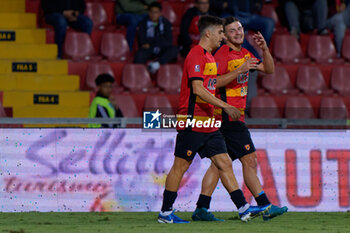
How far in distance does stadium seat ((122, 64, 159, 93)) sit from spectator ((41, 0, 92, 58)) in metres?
1.15

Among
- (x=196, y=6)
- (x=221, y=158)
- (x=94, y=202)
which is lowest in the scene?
(x=94, y=202)

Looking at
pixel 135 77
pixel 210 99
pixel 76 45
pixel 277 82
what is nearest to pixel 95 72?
pixel 135 77

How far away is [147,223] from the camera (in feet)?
24.2

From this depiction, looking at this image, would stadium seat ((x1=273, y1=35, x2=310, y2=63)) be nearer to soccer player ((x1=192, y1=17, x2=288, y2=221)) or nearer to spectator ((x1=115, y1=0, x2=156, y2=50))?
spectator ((x1=115, y1=0, x2=156, y2=50))

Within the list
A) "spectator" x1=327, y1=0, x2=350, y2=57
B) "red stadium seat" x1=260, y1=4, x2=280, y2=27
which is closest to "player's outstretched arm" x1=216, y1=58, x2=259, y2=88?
"spectator" x1=327, y1=0, x2=350, y2=57

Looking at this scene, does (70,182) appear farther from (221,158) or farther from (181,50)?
(181,50)

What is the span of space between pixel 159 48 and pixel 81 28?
4.70 ft

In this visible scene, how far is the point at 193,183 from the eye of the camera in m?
8.77

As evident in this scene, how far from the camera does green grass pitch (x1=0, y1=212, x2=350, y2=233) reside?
22.1 ft

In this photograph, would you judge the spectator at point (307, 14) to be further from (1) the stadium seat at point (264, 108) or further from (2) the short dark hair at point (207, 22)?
(2) the short dark hair at point (207, 22)

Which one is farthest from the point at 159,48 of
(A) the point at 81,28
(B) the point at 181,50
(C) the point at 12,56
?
(C) the point at 12,56

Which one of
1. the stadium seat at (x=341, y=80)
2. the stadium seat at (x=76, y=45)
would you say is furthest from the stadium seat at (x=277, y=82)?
the stadium seat at (x=76, y=45)

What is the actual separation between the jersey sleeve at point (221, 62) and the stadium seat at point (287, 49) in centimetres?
640

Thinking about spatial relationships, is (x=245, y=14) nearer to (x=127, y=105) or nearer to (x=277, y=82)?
(x=277, y=82)
